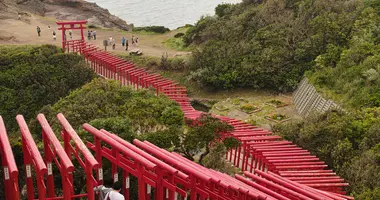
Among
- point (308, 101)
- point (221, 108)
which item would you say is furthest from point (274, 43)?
point (221, 108)

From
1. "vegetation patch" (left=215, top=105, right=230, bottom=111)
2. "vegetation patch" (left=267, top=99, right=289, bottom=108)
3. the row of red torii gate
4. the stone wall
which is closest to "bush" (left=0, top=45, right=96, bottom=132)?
"vegetation patch" (left=215, top=105, right=230, bottom=111)

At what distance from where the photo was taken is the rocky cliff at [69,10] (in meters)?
53.2

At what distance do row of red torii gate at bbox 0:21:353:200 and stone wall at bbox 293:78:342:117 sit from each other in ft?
21.2

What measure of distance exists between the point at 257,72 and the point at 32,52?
1761cm

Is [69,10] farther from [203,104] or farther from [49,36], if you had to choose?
[203,104]

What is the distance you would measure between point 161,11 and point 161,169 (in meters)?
67.4

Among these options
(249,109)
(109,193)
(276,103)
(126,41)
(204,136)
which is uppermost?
(126,41)

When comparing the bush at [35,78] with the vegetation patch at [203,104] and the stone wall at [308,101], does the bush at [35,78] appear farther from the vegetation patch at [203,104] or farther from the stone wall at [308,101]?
the stone wall at [308,101]

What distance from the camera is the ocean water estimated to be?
70.3m

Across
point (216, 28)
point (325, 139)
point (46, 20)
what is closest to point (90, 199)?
point (325, 139)

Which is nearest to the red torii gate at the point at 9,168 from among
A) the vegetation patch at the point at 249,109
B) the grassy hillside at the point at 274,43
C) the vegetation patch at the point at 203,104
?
the vegetation patch at the point at 249,109

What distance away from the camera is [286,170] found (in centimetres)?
1808

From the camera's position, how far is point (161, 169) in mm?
10742

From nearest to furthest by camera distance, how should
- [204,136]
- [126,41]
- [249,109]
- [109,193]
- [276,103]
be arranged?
[109,193]
[204,136]
[249,109]
[276,103]
[126,41]
